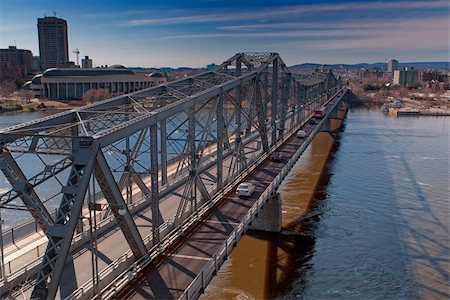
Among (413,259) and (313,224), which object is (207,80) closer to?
(313,224)

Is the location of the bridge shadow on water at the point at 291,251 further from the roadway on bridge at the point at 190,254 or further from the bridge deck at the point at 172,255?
the bridge deck at the point at 172,255

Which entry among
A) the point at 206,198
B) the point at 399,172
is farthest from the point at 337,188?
A: the point at 206,198

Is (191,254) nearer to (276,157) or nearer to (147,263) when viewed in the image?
(147,263)

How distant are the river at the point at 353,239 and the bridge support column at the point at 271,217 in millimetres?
700

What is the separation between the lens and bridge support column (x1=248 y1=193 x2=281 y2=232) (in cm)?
3747

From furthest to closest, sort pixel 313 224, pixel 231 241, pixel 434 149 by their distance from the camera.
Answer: pixel 434 149
pixel 313 224
pixel 231 241

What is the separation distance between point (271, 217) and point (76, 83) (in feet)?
392

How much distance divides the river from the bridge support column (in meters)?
0.70

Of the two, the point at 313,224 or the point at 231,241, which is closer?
the point at 231,241

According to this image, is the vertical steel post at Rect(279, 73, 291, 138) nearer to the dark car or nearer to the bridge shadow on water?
the dark car

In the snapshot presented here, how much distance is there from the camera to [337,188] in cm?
5175

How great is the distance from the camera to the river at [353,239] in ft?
94.6

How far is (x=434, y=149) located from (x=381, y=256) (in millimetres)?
49564

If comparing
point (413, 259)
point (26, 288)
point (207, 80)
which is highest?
point (207, 80)
